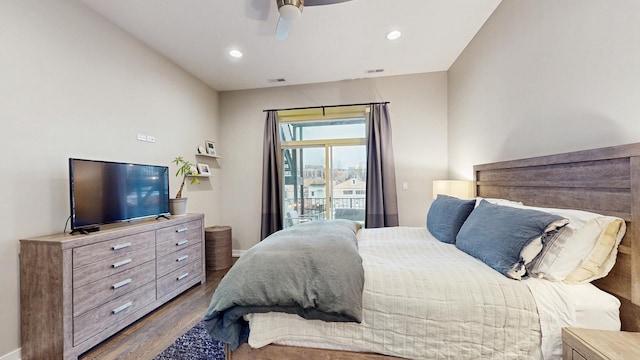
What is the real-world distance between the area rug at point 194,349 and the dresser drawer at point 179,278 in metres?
0.71

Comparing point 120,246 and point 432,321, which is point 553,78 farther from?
point 120,246

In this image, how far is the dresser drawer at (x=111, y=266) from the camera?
5.74 ft

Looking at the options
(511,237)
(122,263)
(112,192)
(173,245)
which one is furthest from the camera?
(173,245)

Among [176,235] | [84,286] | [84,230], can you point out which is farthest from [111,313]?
[176,235]

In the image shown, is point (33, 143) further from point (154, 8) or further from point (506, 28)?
point (506, 28)

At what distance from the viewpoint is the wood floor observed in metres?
1.82

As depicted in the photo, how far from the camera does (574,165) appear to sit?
1.46m

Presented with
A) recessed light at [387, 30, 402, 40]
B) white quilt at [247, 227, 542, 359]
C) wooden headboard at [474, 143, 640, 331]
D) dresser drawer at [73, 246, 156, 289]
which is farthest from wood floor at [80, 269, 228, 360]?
recessed light at [387, 30, 402, 40]

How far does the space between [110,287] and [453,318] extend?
8.13 feet

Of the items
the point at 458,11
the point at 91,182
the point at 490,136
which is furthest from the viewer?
the point at 490,136

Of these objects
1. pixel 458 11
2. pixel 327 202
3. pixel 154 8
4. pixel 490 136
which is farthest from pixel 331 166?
pixel 154 8

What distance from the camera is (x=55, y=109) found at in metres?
1.96

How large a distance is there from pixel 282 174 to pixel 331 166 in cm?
84

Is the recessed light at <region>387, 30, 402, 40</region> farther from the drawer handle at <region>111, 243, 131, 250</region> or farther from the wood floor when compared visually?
the wood floor
